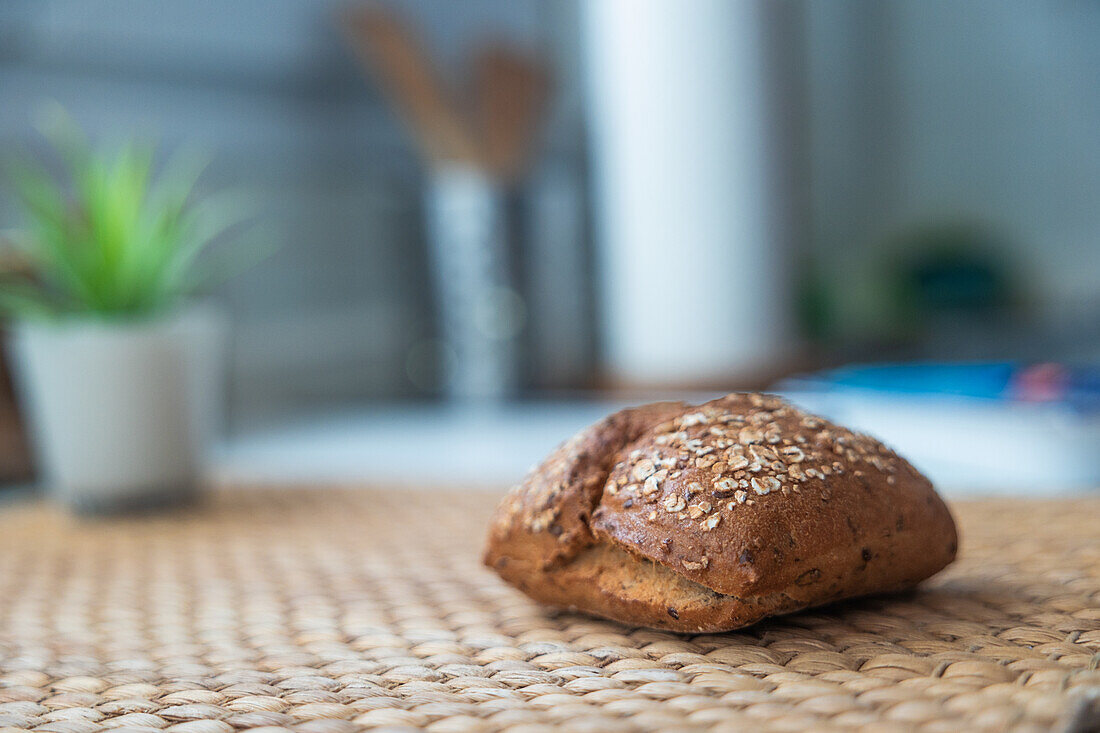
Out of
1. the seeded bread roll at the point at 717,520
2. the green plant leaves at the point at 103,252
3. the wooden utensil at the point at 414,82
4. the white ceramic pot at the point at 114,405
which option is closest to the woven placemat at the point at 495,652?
the seeded bread roll at the point at 717,520

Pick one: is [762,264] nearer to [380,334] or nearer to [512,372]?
[512,372]

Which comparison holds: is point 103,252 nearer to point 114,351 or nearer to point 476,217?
point 114,351

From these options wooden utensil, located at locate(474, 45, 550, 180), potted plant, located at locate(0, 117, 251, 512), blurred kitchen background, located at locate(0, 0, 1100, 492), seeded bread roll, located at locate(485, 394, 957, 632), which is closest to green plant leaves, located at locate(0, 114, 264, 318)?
potted plant, located at locate(0, 117, 251, 512)

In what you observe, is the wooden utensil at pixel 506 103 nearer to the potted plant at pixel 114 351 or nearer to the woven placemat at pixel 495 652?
the potted plant at pixel 114 351

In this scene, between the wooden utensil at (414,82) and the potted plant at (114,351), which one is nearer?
the potted plant at (114,351)

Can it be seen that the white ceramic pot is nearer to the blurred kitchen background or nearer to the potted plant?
the potted plant

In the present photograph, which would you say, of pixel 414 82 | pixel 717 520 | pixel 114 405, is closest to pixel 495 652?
pixel 717 520

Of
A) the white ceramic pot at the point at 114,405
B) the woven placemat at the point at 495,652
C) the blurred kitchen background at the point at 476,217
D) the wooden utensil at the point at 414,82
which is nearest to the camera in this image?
the woven placemat at the point at 495,652
